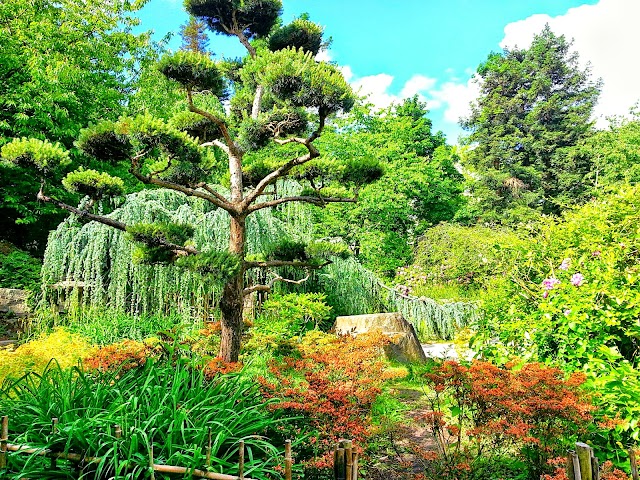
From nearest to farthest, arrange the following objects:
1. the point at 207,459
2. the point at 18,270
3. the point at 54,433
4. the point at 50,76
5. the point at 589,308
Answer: the point at 207,459, the point at 54,433, the point at 589,308, the point at 18,270, the point at 50,76

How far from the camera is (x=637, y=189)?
3.84m

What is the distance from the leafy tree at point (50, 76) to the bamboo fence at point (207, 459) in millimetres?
6632

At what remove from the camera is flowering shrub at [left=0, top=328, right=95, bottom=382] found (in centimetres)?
350

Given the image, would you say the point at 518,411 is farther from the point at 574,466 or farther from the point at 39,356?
the point at 39,356

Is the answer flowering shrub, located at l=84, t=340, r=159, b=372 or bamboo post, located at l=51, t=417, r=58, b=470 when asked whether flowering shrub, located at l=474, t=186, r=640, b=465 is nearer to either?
Result: flowering shrub, located at l=84, t=340, r=159, b=372

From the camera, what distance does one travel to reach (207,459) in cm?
175

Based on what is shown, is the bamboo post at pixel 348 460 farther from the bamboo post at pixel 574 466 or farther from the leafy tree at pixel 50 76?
the leafy tree at pixel 50 76

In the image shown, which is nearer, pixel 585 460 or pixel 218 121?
pixel 585 460

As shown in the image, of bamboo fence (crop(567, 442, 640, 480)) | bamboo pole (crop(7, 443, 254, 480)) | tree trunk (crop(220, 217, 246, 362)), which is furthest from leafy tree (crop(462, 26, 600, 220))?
bamboo pole (crop(7, 443, 254, 480))

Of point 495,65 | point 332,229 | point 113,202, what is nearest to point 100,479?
point 113,202

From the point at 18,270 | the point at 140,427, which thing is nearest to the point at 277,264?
the point at 140,427

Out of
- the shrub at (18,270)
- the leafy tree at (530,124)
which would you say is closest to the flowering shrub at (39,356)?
the shrub at (18,270)

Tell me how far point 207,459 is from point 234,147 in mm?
2889

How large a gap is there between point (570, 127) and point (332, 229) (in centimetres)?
1320
